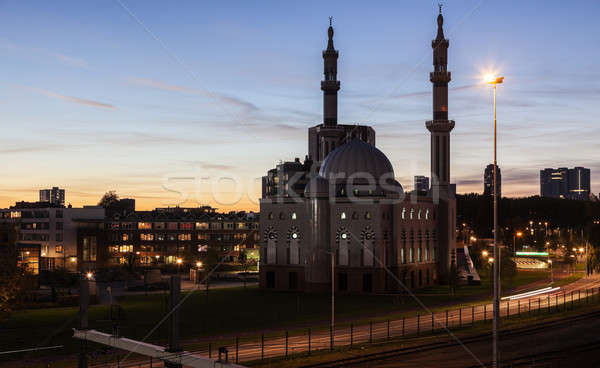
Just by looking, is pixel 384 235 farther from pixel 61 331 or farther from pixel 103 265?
pixel 103 265

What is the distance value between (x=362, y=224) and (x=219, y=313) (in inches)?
1175

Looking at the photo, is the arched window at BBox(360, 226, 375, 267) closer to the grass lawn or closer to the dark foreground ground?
the grass lawn

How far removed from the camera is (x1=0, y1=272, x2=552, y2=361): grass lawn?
54.1 metres

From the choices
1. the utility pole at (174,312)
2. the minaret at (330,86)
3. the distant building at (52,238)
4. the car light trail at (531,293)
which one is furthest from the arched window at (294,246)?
the utility pole at (174,312)

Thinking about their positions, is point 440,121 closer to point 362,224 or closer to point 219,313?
point 362,224

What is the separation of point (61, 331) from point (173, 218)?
103 meters

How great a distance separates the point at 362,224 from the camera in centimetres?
9294

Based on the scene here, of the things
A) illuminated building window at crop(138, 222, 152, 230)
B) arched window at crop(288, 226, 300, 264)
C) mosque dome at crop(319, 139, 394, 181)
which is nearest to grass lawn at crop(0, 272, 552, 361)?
arched window at crop(288, 226, 300, 264)

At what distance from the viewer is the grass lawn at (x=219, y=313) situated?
54.1 m

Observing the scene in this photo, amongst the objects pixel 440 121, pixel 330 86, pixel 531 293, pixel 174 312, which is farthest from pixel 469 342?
pixel 330 86

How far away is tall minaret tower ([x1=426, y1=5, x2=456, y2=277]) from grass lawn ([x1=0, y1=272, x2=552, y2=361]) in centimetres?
1129

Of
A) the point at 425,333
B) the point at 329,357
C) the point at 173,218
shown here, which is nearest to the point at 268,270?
the point at 425,333

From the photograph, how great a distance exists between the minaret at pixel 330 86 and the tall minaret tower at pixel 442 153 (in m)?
15.0

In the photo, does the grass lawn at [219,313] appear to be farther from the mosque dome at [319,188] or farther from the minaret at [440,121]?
the minaret at [440,121]
